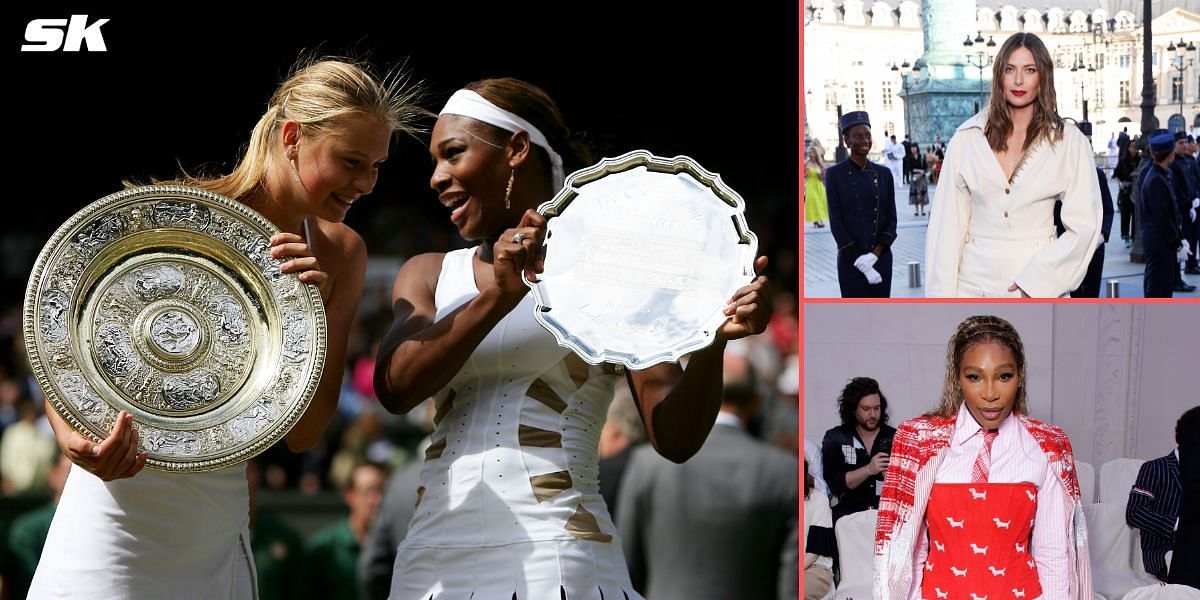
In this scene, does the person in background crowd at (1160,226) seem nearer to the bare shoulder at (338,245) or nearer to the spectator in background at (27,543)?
the bare shoulder at (338,245)

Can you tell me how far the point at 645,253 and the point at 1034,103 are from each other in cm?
179

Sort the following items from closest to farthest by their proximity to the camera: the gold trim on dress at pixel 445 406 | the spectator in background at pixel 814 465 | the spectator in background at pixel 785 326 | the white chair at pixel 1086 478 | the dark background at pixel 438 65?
the gold trim on dress at pixel 445 406
the white chair at pixel 1086 478
the spectator in background at pixel 814 465
the dark background at pixel 438 65
the spectator in background at pixel 785 326

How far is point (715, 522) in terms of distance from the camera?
14.9 ft

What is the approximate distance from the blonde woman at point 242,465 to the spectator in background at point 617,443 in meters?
1.95

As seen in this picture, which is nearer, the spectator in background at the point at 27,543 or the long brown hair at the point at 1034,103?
the long brown hair at the point at 1034,103

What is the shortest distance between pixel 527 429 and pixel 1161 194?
258cm

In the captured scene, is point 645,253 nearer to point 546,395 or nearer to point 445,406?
point 546,395

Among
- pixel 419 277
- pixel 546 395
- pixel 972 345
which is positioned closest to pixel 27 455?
pixel 419 277

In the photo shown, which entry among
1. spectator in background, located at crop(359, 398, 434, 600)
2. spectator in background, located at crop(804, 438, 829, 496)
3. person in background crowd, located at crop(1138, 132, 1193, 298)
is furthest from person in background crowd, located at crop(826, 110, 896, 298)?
spectator in background, located at crop(359, 398, 434, 600)

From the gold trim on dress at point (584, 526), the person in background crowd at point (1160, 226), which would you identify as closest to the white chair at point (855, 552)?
the person in background crowd at point (1160, 226)

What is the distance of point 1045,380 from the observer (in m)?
4.38

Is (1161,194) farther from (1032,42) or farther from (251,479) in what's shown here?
(251,479)

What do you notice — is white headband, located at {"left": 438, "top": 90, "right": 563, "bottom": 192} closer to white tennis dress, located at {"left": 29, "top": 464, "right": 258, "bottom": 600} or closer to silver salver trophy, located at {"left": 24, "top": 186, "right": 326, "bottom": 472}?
silver salver trophy, located at {"left": 24, "top": 186, "right": 326, "bottom": 472}

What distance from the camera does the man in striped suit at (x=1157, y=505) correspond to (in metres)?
4.39
